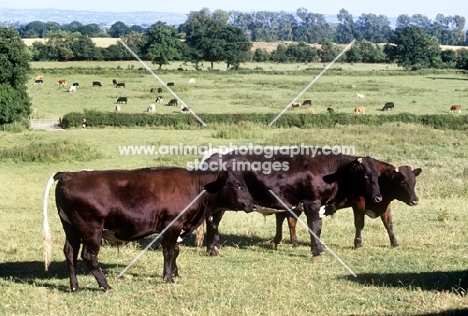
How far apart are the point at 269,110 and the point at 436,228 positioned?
38034mm

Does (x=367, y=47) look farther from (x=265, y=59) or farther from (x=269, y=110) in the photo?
(x=269, y=110)

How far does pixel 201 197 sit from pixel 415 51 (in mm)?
103844

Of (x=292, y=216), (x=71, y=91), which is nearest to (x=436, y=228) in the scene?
(x=292, y=216)

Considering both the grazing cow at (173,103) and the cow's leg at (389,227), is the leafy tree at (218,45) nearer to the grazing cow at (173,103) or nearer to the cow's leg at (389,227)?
the grazing cow at (173,103)

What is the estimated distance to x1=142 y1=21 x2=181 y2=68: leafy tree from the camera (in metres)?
93.9

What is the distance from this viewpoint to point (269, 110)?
172ft

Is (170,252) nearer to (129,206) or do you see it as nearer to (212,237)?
(129,206)

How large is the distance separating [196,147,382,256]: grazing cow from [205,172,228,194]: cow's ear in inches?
77.5

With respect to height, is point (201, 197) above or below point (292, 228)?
above

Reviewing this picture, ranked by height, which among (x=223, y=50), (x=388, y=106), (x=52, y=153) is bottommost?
(x=388, y=106)

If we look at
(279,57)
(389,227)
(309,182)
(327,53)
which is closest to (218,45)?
(279,57)

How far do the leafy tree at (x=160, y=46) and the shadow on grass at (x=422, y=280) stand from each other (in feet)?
279

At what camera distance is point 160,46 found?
94562 millimetres

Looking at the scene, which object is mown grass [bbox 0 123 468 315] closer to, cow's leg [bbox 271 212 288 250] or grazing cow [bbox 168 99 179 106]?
cow's leg [bbox 271 212 288 250]
